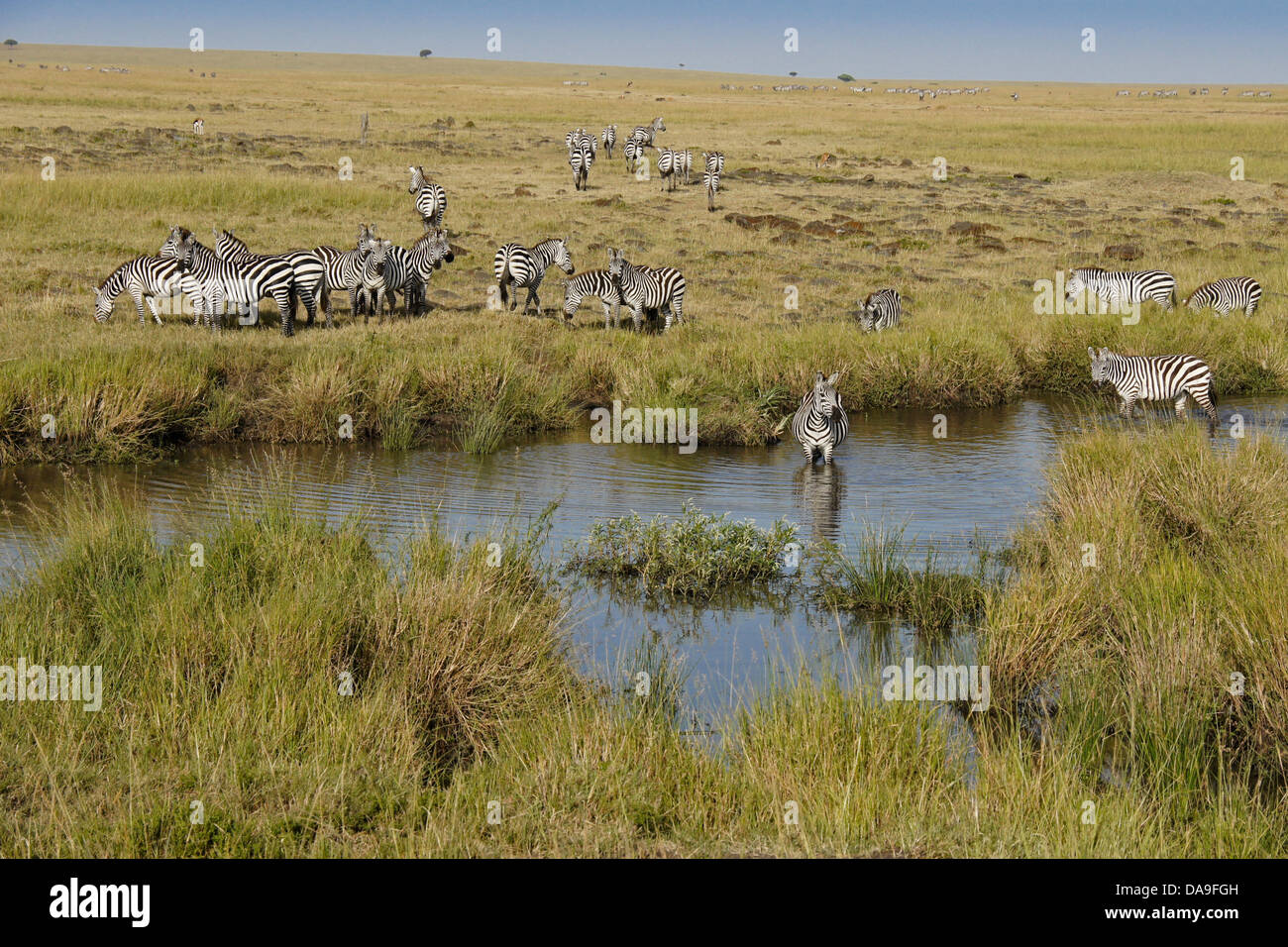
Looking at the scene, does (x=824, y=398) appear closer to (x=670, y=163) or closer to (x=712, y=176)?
(x=712, y=176)

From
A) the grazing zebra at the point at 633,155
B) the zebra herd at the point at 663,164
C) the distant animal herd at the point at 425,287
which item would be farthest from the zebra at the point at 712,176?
the distant animal herd at the point at 425,287

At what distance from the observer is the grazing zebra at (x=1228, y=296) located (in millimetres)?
20375

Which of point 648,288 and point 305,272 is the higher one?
point 305,272

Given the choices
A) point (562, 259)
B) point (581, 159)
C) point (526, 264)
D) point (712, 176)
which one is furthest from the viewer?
point (581, 159)

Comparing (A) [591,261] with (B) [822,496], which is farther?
(A) [591,261]

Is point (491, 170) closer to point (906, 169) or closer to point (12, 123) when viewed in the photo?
point (906, 169)

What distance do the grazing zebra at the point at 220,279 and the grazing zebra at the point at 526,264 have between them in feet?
13.3

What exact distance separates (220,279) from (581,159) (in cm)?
2050

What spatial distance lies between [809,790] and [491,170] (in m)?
35.6

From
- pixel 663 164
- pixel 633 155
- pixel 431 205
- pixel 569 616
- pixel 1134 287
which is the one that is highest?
pixel 633 155

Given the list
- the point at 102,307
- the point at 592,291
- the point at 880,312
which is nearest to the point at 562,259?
the point at 592,291

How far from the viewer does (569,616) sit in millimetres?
8820

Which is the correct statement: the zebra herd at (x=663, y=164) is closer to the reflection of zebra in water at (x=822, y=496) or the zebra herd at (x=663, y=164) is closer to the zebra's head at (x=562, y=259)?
the zebra's head at (x=562, y=259)
